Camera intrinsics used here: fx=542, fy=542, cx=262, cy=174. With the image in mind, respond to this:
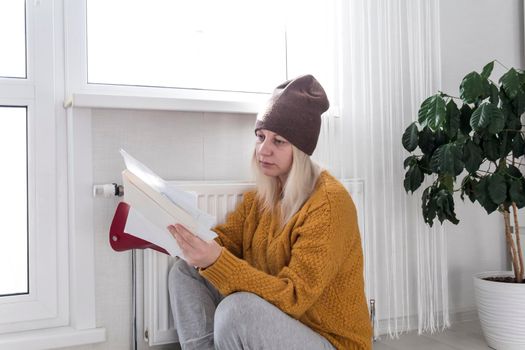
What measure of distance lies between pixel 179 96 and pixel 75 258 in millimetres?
655

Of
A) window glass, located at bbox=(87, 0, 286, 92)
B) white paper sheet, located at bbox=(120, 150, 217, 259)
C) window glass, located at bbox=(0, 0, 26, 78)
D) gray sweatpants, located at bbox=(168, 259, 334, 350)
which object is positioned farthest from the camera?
window glass, located at bbox=(87, 0, 286, 92)

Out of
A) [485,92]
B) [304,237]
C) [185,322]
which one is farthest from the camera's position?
[485,92]

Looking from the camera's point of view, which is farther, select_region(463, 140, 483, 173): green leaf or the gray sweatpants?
select_region(463, 140, 483, 173): green leaf

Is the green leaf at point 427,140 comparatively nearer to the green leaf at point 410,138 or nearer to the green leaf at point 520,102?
the green leaf at point 410,138

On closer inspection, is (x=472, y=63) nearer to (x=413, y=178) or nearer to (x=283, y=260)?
(x=413, y=178)

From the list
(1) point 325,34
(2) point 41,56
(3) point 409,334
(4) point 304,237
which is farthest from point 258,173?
(3) point 409,334

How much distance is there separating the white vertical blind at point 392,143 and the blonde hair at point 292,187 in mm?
459

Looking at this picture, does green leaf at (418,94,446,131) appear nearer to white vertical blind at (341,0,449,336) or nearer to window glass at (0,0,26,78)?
white vertical blind at (341,0,449,336)

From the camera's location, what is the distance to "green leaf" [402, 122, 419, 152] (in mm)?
1949

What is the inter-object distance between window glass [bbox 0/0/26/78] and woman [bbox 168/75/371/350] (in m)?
0.81

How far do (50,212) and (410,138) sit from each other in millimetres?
1260

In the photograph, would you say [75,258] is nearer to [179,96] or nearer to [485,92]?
[179,96]

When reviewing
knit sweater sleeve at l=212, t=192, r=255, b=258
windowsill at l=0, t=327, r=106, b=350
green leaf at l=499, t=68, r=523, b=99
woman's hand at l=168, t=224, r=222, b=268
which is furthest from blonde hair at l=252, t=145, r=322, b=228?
green leaf at l=499, t=68, r=523, b=99

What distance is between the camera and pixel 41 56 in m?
1.71
